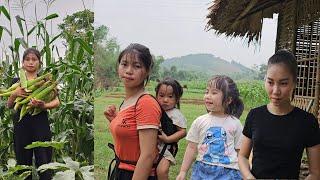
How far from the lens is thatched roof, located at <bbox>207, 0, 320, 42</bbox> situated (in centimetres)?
178

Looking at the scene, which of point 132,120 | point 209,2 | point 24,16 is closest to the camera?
point 132,120

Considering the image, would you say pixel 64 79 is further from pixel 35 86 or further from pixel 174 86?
pixel 174 86

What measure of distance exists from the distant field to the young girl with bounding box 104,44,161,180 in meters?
0.09

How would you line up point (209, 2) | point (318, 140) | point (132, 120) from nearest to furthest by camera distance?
point (318, 140)
point (132, 120)
point (209, 2)

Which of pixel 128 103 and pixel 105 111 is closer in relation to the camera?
pixel 128 103

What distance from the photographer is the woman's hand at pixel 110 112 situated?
1.77 m

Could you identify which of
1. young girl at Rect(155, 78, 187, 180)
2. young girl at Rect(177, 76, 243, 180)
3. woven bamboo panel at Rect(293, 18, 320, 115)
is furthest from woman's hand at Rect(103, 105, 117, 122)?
woven bamboo panel at Rect(293, 18, 320, 115)

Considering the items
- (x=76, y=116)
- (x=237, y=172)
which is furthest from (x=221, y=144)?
(x=76, y=116)

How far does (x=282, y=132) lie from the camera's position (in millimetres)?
1444

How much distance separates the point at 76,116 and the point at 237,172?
168 cm

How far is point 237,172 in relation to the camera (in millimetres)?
1632

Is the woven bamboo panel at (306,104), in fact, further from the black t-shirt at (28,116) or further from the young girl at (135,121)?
the black t-shirt at (28,116)

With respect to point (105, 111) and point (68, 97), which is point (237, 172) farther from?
point (68, 97)

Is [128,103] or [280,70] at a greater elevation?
[280,70]
